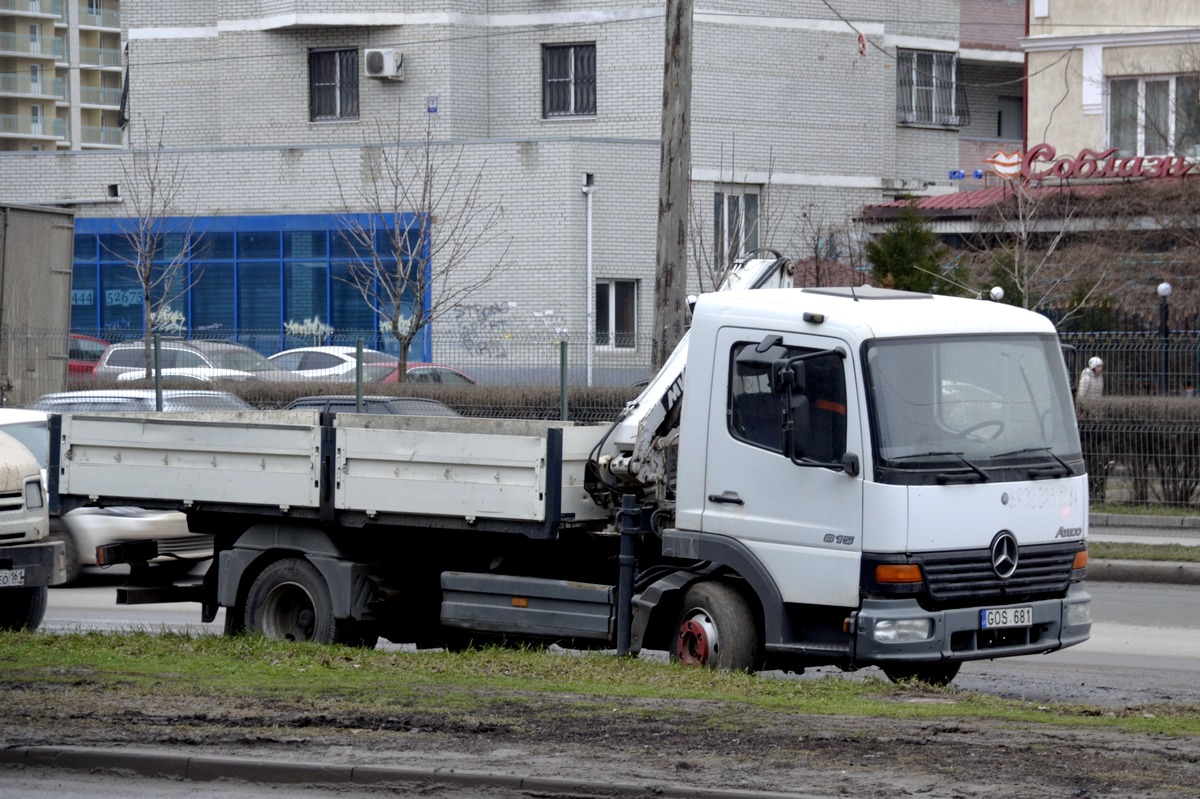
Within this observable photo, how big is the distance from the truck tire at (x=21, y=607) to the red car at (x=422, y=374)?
10184 millimetres

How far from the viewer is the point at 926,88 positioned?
137ft

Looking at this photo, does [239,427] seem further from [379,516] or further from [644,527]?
[644,527]

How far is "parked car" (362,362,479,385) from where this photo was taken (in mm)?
21859

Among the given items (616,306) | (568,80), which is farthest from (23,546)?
(568,80)

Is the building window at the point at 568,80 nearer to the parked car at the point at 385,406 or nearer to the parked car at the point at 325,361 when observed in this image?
the parked car at the point at 325,361

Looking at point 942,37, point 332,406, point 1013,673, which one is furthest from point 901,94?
point 1013,673

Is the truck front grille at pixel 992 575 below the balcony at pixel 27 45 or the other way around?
below

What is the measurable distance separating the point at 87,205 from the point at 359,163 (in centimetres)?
737

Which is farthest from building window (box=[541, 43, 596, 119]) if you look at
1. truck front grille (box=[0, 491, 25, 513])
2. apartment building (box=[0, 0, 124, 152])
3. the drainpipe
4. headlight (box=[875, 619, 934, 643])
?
apartment building (box=[0, 0, 124, 152])

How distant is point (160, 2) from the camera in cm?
4153

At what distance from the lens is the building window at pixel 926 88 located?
41312 mm

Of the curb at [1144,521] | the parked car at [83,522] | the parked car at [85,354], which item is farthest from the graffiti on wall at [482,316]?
the parked car at [83,522]

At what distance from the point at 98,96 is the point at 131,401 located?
4112 inches

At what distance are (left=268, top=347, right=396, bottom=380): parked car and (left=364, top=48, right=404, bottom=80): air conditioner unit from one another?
558 inches
